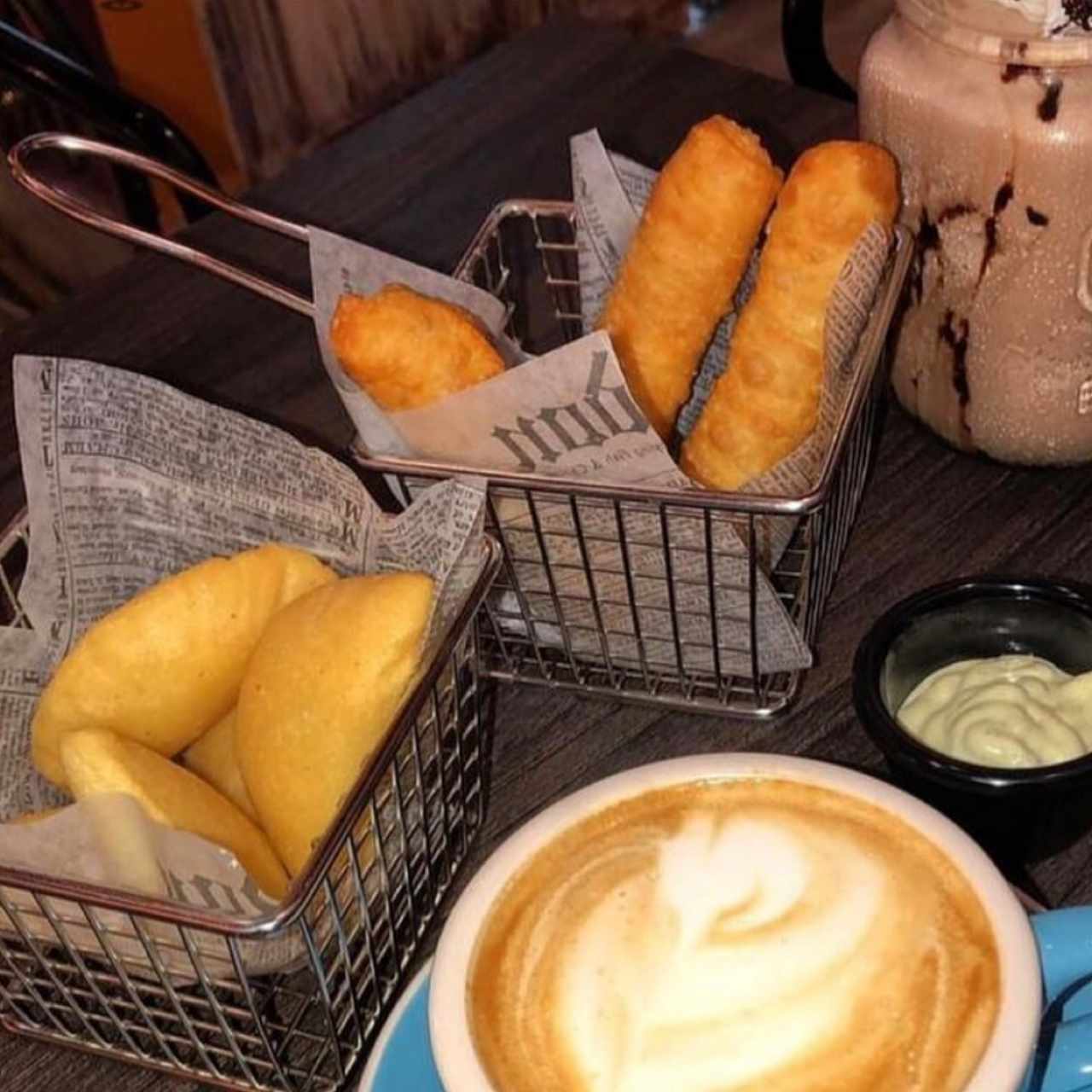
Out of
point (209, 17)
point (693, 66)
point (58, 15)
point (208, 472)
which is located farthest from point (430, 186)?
point (209, 17)

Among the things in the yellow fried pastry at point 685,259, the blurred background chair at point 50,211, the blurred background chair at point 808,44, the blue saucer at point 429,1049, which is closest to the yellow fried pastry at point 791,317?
the yellow fried pastry at point 685,259

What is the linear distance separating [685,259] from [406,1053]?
0.31 meters

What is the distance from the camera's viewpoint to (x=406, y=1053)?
0.46 meters

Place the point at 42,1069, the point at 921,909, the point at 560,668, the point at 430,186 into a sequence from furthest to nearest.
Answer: the point at 430,186 → the point at 560,668 → the point at 42,1069 → the point at 921,909

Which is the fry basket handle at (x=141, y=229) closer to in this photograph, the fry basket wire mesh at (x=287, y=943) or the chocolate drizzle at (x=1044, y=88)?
the fry basket wire mesh at (x=287, y=943)

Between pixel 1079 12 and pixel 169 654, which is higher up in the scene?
pixel 1079 12

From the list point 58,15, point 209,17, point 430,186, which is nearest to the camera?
point 430,186

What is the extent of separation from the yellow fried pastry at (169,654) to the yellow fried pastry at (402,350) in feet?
0.23

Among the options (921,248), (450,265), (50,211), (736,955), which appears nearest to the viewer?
(736,955)

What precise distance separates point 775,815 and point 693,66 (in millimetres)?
648

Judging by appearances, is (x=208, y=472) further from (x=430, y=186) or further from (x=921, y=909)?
(x=430, y=186)

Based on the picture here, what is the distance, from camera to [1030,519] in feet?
2.20

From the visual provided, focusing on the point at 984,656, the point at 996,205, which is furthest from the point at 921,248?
the point at 984,656

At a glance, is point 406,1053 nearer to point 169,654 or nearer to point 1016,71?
point 169,654
